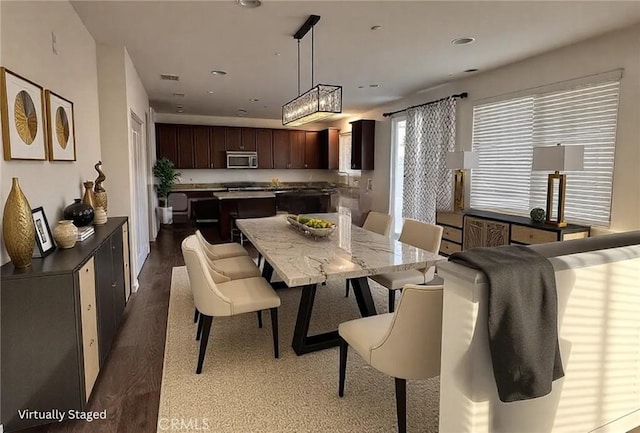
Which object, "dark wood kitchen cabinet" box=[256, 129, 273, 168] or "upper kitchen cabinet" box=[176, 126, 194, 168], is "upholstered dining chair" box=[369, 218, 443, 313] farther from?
"upper kitchen cabinet" box=[176, 126, 194, 168]

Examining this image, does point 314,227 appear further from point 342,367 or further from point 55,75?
point 55,75

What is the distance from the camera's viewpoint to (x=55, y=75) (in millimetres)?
2646

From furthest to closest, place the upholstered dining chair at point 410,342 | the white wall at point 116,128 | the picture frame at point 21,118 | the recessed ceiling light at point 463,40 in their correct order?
the white wall at point 116,128 → the recessed ceiling light at point 463,40 → the picture frame at point 21,118 → the upholstered dining chair at point 410,342

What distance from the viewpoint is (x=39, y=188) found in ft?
7.75

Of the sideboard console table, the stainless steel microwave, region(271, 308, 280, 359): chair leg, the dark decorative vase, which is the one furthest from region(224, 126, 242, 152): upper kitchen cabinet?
region(271, 308, 280, 359): chair leg

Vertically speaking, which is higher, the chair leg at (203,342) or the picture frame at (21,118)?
the picture frame at (21,118)

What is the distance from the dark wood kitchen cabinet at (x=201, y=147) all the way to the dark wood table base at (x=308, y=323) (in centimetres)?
691

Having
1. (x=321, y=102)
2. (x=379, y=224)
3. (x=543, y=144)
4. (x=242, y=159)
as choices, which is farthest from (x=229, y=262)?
(x=242, y=159)

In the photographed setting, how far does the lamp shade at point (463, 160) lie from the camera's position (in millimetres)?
4840

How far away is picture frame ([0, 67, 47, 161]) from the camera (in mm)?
1897

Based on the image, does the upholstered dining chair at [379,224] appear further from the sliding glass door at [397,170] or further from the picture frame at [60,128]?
the sliding glass door at [397,170]

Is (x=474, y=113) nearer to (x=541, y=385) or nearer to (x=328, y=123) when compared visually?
(x=541, y=385)

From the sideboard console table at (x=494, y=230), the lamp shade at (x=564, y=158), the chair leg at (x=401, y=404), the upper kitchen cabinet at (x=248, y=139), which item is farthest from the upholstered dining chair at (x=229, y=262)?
the upper kitchen cabinet at (x=248, y=139)

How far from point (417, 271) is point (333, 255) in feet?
2.93
